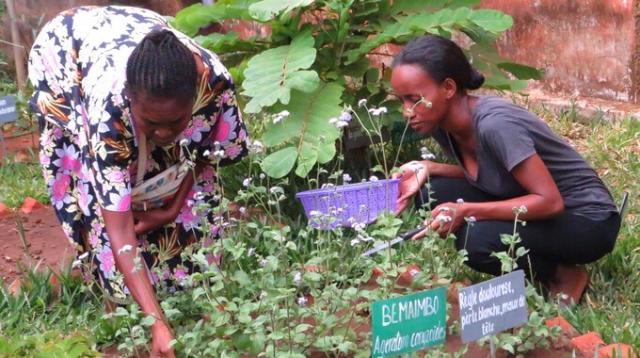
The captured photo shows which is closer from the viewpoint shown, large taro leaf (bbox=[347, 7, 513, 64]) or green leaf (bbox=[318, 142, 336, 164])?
green leaf (bbox=[318, 142, 336, 164])

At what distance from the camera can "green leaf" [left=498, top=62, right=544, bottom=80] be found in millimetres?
5062

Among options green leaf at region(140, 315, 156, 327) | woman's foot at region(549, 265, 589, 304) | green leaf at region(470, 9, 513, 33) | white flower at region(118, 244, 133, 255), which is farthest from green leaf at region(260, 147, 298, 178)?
green leaf at region(140, 315, 156, 327)

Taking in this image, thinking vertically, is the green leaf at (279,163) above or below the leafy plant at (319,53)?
below

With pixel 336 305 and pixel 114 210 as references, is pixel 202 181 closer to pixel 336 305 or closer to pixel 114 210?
pixel 114 210

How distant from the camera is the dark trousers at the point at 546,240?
3.74 meters

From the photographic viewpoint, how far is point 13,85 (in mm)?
8172

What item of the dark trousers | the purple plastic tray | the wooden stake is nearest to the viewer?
the dark trousers

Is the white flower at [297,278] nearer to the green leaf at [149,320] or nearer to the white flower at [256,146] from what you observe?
the green leaf at [149,320]

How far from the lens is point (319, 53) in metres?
4.96

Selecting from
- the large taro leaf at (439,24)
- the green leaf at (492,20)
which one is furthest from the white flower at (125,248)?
the green leaf at (492,20)

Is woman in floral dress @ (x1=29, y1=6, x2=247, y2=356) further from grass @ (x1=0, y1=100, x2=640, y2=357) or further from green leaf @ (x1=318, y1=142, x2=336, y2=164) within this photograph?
green leaf @ (x1=318, y1=142, x2=336, y2=164)

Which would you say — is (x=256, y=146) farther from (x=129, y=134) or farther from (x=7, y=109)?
(x=7, y=109)

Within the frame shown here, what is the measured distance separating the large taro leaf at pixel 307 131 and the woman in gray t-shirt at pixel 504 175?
570 mm

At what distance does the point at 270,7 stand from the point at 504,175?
135 centimetres
